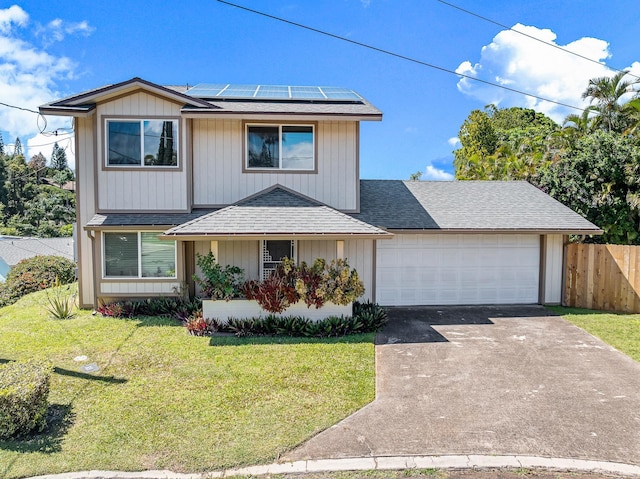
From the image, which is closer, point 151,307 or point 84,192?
point 151,307

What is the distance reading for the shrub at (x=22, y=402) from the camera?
15.8 ft

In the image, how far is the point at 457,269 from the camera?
12.1 metres

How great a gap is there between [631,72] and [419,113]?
412 inches

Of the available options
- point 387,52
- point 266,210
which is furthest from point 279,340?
point 387,52

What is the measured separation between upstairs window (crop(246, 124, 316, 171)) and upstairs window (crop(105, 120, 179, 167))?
2.20 meters

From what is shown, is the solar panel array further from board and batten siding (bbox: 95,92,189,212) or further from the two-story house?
board and batten siding (bbox: 95,92,189,212)

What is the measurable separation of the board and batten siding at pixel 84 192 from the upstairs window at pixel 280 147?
4.53 metres

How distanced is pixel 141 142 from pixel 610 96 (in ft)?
81.9

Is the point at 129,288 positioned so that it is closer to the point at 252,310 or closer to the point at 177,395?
the point at 252,310

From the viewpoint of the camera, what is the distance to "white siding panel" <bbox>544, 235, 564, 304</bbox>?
1232 cm

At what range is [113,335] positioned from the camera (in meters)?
9.15

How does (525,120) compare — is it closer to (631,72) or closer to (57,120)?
(631,72)

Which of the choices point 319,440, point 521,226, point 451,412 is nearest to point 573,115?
point 521,226

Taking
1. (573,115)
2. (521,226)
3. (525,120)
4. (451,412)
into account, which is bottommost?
(451,412)
